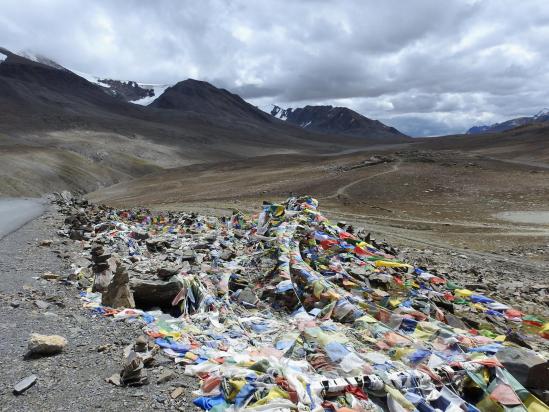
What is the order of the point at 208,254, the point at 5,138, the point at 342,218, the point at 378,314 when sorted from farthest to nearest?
the point at 5,138 < the point at 342,218 < the point at 208,254 < the point at 378,314

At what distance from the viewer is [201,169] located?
6375 centimetres

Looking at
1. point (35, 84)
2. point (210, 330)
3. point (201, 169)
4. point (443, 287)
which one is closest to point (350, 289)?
point (443, 287)

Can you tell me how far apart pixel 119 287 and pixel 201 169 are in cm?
5693

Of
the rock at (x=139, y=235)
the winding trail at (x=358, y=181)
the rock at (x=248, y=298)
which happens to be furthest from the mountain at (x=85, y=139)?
the rock at (x=248, y=298)

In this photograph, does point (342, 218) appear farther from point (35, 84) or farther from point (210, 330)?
point (35, 84)

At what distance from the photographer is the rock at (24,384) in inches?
180

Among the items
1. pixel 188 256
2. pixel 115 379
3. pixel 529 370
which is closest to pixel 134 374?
pixel 115 379

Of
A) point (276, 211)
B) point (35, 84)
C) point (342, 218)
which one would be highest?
point (35, 84)

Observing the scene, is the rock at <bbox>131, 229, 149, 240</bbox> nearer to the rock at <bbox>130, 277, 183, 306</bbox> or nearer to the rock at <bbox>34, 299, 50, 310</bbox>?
the rock at <bbox>130, 277, 183, 306</bbox>

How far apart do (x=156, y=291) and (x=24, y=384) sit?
3436mm

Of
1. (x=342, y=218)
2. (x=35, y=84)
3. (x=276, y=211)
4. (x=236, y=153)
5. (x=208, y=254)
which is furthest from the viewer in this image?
(x=35, y=84)

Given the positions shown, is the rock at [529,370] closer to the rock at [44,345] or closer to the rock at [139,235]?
the rock at [44,345]

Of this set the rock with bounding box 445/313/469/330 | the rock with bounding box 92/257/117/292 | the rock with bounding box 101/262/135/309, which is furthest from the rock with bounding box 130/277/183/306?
the rock with bounding box 445/313/469/330

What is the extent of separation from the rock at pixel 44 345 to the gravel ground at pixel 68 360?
0.10 meters
